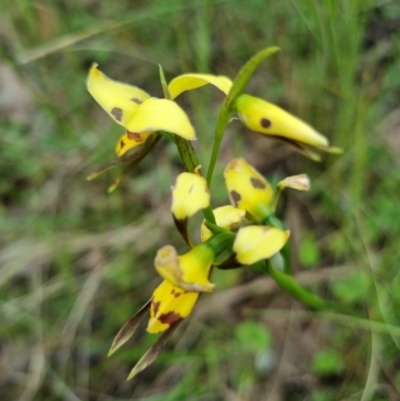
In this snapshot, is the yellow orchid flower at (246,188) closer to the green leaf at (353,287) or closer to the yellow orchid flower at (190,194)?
the yellow orchid flower at (190,194)

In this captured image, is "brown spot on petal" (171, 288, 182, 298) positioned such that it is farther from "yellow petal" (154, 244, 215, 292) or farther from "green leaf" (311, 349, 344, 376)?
"green leaf" (311, 349, 344, 376)

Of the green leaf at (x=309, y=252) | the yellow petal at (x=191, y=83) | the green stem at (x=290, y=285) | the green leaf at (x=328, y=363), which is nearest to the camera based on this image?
the yellow petal at (x=191, y=83)

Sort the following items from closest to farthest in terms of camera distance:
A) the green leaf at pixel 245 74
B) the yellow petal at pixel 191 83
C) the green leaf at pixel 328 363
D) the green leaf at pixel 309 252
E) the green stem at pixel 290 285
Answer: the green leaf at pixel 245 74
the yellow petal at pixel 191 83
the green stem at pixel 290 285
the green leaf at pixel 328 363
the green leaf at pixel 309 252

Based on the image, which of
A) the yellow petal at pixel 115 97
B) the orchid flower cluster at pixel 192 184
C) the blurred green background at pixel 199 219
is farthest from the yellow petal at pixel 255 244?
the blurred green background at pixel 199 219

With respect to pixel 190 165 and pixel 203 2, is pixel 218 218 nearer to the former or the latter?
pixel 190 165

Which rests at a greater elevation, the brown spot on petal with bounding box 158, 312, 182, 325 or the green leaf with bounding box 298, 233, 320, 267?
the brown spot on petal with bounding box 158, 312, 182, 325

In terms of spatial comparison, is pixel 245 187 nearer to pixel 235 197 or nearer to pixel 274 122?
pixel 235 197

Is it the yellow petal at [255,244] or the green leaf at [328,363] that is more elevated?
the yellow petal at [255,244]

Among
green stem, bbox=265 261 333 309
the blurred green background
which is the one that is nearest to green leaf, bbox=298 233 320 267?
the blurred green background
